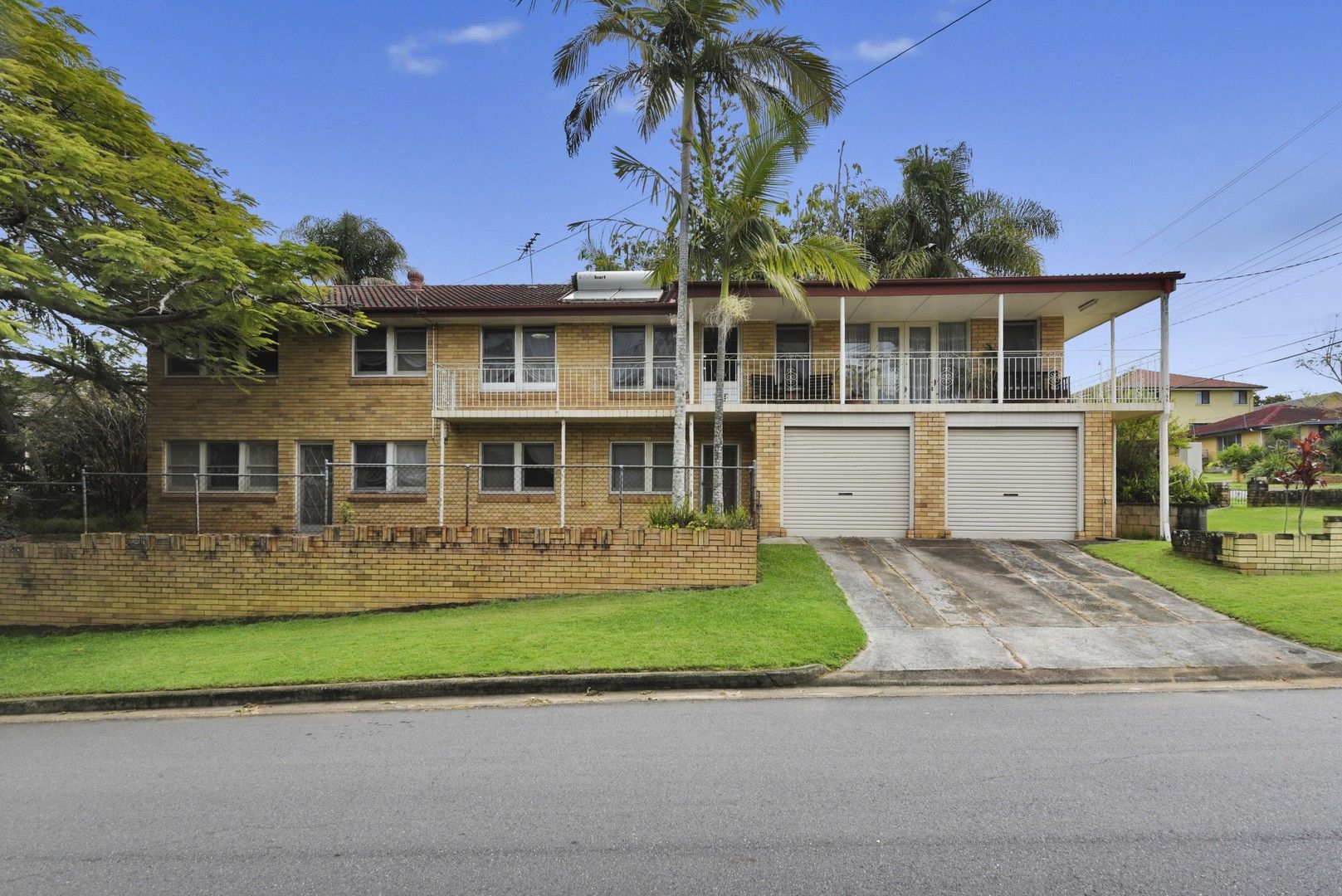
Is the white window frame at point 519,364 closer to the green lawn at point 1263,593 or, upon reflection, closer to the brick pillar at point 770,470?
the brick pillar at point 770,470

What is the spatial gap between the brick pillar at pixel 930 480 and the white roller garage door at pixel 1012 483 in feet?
0.92

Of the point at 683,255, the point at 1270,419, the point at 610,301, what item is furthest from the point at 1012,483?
the point at 1270,419

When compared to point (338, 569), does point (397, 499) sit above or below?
above

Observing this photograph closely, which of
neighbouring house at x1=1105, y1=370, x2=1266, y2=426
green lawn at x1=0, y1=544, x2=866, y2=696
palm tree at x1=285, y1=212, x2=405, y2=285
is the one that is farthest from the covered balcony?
neighbouring house at x1=1105, y1=370, x2=1266, y2=426

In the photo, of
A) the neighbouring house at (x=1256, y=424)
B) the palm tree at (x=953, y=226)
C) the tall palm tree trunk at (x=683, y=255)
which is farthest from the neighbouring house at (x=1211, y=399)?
the tall palm tree trunk at (x=683, y=255)

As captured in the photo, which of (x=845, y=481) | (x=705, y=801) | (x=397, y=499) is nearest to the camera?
(x=705, y=801)

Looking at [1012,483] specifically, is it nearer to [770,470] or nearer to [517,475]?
[770,470]

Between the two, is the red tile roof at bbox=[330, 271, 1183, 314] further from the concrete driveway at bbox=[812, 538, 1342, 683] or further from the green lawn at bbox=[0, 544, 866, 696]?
the green lawn at bbox=[0, 544, 866, 696]

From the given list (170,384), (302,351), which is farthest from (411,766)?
(170,384)

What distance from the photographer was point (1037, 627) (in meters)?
7.99

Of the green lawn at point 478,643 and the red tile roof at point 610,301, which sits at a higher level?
the red tile roof at point 610,301

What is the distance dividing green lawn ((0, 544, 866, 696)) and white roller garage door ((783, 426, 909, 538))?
182 inches

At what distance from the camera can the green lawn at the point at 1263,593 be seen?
7.42m

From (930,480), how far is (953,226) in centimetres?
1486
